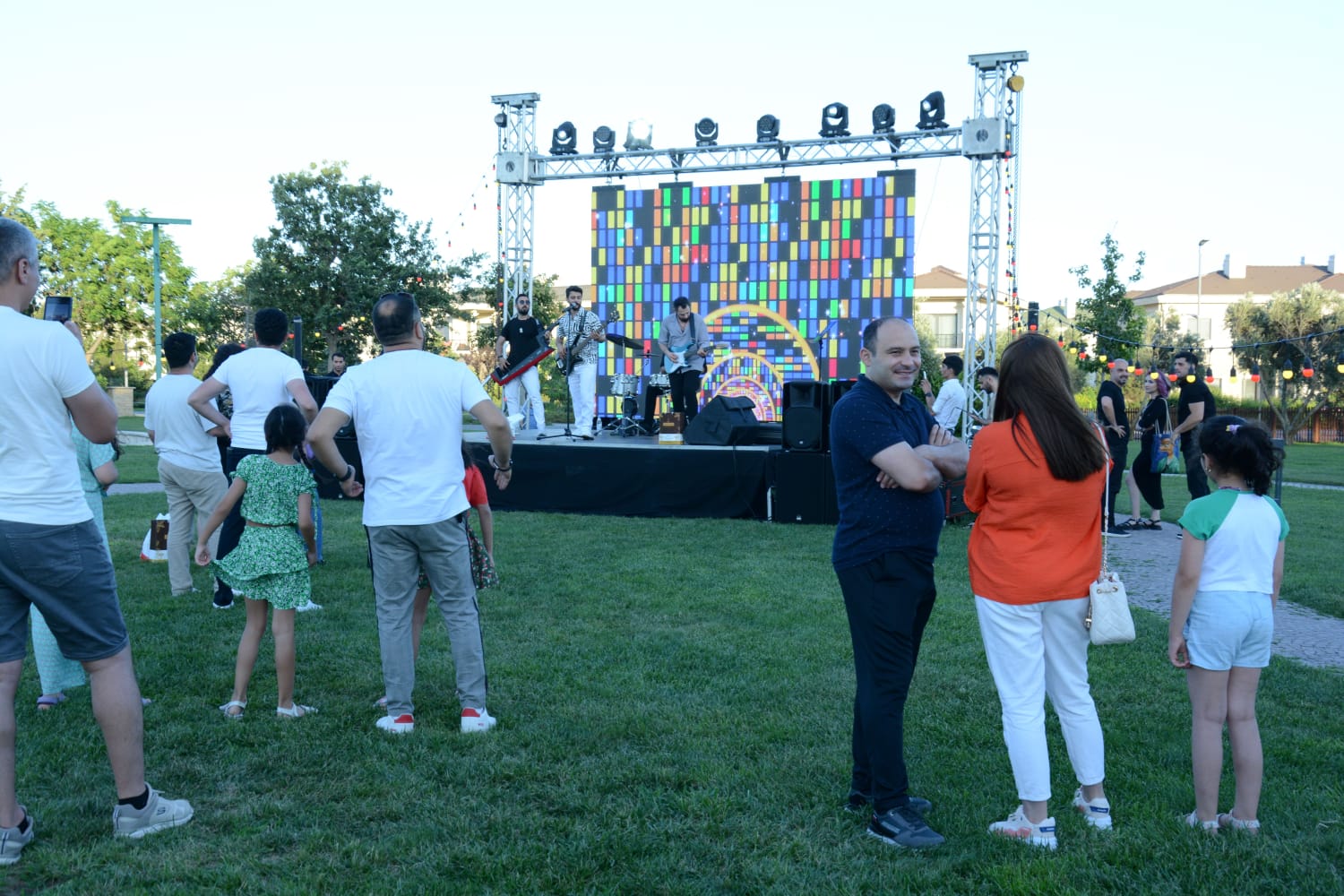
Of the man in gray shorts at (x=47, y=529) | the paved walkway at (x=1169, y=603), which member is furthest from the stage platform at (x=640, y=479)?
the man in gray shorts at (x=47, y=529)

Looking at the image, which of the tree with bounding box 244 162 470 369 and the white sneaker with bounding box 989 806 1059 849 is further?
the tree with bounding box 244 162 470 369

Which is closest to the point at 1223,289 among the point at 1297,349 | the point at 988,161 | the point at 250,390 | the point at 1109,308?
the point at 1297,349

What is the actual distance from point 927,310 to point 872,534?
7011 cm

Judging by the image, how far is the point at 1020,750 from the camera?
3.04m

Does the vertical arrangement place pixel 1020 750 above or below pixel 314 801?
above

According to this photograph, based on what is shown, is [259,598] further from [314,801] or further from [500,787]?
[500,787]

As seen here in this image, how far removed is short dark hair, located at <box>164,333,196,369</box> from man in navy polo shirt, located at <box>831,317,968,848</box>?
4541 millimetres

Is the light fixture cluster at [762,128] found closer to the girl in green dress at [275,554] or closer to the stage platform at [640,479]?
the stage platform at [640,479]

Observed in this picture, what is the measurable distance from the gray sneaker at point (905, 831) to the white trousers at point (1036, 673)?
1.08ft

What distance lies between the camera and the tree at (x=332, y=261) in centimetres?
3481

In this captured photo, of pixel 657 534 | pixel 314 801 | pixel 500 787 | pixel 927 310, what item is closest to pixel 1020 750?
pixel 500 787

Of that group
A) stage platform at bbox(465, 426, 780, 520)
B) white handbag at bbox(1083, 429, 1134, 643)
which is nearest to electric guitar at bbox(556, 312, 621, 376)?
stage platform at bbox(465, 426, 780, 520)

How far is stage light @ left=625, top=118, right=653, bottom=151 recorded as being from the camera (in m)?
16.2

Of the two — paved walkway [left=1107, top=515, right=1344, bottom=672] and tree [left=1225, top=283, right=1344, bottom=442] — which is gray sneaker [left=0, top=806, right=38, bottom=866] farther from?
tree [left=1225, top=283, right=1344, bottom=442]
